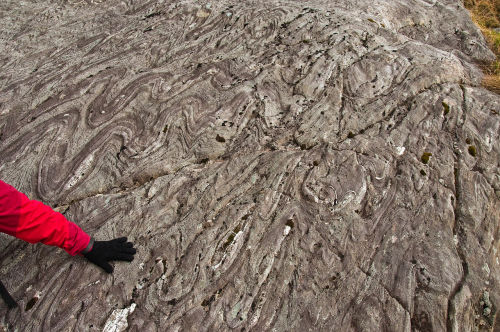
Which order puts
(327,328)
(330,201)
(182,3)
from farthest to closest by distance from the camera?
(182,3) → (330,201) → (327,328)

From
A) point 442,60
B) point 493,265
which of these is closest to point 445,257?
point 493,265

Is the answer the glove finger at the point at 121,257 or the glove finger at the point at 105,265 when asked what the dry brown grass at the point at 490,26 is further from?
the glove finger at the point at 105,265

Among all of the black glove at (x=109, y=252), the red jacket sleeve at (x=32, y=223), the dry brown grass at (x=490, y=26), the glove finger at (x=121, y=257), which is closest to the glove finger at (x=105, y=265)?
the black glove at (x=109, y=252)

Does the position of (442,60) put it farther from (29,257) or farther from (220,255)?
(29,257)

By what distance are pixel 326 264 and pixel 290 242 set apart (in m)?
0.90

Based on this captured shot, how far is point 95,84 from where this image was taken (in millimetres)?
11008

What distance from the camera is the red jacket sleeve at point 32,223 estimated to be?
18.4ft

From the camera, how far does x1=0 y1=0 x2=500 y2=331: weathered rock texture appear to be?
23.0ft

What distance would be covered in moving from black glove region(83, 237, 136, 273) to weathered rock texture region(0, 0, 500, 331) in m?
0.23

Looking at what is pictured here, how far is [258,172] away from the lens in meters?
8.63

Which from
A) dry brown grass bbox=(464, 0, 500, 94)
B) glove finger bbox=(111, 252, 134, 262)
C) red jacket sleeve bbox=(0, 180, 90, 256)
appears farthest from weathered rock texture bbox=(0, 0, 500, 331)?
red jacket sleeve bbox=(0, 180, 90, 256)

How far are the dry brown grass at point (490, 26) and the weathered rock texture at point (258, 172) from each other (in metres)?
0.79

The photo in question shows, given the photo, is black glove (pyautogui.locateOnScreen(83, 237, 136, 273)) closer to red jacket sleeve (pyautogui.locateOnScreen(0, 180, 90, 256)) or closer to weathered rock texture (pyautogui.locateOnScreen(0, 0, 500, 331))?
weathered rock texture (pyautogui.locateOnScreen(0, 0, 500, 331))

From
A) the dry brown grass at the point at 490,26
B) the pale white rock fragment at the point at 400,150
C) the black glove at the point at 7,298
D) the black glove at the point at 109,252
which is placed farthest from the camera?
the dry brown grass at the point at 490,26
